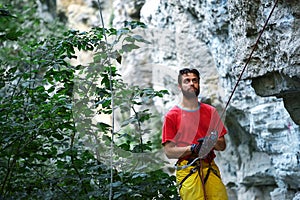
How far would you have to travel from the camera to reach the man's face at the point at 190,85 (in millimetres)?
2672

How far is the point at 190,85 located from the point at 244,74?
1.27ft

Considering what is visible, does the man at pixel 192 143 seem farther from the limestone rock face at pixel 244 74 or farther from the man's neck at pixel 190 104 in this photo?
the limestone rock face at pixel 244 74

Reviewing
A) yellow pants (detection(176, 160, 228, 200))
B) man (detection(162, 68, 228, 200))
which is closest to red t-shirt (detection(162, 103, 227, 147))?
man (detection(162, 68, 228, 200))

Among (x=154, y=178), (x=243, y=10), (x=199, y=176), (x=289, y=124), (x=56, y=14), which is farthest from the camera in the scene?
(x=56, y=14)

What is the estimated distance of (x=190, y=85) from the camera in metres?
2.67

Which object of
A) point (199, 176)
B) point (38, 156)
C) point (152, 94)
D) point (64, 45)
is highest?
point (64, 45)

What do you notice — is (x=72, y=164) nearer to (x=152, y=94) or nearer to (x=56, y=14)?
(x=152, y=94)

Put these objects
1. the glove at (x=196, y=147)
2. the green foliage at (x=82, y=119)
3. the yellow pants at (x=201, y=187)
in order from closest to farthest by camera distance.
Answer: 1. the glove at (x=196, y=147)
2. the yellow pants at (x=201, y=187)
3. the green foliage at (x=82, y=119)

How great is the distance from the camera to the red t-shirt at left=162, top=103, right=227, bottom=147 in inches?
102

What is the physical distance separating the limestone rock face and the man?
0.40 m

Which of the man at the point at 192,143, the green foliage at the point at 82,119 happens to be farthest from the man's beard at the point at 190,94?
the green foliage at the point at 82,119

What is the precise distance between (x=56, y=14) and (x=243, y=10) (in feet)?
33.7

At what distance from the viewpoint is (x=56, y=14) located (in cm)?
1252

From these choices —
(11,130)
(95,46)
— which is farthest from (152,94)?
(11,130)
